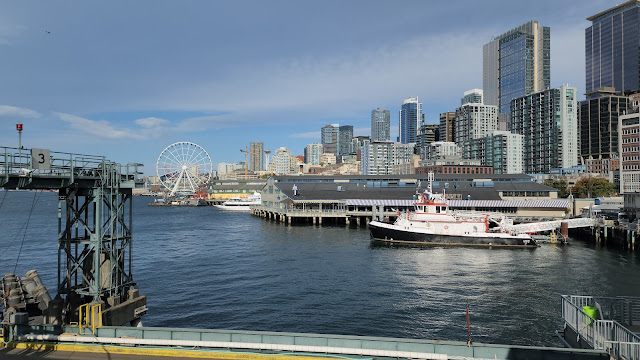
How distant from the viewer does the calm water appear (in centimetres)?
2908

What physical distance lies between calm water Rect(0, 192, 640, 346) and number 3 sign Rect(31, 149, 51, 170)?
1378 centimetres

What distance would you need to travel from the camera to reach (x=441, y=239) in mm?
64188

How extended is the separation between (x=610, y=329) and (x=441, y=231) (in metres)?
49.4

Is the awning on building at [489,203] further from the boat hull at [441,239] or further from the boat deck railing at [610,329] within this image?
the boat deck railing at [610,329]

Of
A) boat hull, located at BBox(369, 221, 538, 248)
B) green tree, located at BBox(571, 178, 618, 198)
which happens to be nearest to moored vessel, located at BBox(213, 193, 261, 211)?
boat hull, located at BBox(369, 221, 538, 248)

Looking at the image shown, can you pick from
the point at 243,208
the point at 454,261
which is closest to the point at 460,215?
the point at 454,261

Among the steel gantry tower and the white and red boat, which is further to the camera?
the white and red boat

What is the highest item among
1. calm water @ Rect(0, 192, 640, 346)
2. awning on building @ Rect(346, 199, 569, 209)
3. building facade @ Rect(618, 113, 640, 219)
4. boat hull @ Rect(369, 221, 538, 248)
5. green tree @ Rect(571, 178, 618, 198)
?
building facade @ Rect(618, 113, 640, 219)

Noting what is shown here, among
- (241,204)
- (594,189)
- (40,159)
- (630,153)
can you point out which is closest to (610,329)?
(40,159)

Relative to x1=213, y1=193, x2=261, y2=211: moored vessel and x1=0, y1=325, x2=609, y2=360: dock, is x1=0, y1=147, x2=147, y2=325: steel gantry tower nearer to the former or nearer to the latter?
x1=0, y1=325, x2=609, y2=360: dock

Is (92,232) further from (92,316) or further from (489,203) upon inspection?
(489,203)

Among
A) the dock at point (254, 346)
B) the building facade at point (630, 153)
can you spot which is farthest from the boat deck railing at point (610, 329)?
the building facade at point (630, 153)

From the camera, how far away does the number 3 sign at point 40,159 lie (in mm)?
19484

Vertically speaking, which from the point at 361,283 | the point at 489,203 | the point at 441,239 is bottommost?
the point at 361,283
